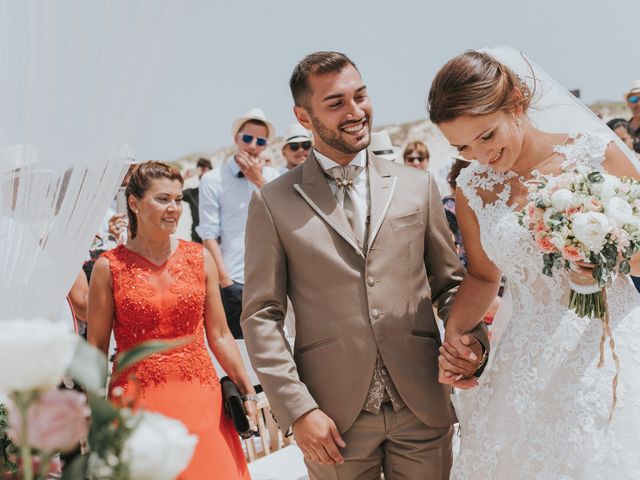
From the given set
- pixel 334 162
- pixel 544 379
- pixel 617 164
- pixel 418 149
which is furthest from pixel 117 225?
pixel 617 164

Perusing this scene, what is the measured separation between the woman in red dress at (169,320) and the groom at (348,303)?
913 mm

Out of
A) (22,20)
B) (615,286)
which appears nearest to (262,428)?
(615,286)

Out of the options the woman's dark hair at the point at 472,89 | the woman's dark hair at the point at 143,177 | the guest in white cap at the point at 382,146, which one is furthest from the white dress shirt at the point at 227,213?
the woman's dark hair at the point at 472,89

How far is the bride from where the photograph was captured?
245 cm

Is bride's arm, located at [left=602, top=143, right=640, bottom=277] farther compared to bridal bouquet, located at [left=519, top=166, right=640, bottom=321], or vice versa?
bride's arm, located at [left=602, top=143, right=640, bottom=277]

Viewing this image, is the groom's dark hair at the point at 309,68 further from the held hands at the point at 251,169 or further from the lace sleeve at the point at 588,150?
the held hands at the point at 251,169

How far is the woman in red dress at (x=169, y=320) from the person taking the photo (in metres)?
3.60

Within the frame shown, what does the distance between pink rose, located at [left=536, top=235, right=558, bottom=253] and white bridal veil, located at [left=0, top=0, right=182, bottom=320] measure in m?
1.30

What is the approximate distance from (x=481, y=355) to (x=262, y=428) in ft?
7.75

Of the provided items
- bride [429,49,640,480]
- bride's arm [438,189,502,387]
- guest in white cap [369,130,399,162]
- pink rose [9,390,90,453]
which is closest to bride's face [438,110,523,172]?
bride [429,49,640,480]

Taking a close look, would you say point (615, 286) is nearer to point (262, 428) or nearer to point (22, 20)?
point (22, 20)

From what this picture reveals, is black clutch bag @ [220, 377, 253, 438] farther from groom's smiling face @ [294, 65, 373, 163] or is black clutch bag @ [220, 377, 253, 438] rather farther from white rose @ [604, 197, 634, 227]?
white rose @ [604, 197, 634, 227]

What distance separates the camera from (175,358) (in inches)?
146

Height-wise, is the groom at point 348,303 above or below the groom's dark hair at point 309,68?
below
